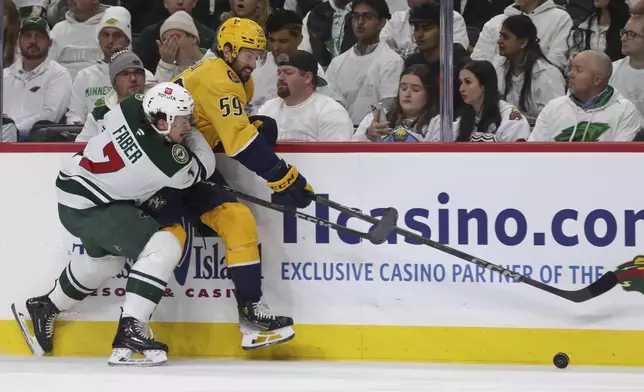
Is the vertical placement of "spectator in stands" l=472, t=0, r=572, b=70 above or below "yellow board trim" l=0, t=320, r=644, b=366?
above

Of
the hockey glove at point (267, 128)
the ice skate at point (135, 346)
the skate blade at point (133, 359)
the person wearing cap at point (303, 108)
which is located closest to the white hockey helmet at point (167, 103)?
the hockey glove at point (267, 128)

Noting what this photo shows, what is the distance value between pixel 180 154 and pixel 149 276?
474 mm

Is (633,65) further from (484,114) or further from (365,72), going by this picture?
(365,72)

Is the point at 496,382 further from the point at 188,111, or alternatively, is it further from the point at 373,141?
the point at 188,111

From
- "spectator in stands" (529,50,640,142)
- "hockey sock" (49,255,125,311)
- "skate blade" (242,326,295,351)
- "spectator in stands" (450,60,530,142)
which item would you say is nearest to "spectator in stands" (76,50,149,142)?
"hockey sock" (49,255,125,311)

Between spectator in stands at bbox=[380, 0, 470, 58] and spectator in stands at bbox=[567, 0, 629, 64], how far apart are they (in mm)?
561

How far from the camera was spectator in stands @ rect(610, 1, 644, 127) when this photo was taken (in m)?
4.17

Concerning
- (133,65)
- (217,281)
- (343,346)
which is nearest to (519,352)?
(343,346)

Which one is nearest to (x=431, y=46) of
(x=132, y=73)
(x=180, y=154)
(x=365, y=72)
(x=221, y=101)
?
(x=365, y=72)

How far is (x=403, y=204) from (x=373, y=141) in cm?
30

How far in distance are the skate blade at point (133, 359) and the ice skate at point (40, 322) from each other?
45 cm

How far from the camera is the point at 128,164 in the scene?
372 cm

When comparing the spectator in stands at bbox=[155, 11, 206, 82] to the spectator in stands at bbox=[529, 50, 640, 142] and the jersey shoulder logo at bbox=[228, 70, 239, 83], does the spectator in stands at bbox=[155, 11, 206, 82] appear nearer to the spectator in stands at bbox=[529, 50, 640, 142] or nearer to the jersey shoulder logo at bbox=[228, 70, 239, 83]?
the jersey shoulder logo at bbox=[228, 70, 239, 83]

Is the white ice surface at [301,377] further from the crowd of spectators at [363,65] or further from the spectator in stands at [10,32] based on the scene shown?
the spectator in stands at [10,32]
